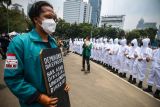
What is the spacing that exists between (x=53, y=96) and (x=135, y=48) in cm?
828

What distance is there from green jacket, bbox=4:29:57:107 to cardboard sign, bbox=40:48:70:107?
0.07m

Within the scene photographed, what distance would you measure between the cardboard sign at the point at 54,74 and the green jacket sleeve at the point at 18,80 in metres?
0.17

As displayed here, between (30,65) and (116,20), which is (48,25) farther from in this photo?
(116,20)

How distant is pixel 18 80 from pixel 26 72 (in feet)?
0.42

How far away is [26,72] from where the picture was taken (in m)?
2.18

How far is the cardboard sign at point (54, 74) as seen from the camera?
7.04 feet

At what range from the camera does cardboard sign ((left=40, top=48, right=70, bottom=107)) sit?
2.15 meters

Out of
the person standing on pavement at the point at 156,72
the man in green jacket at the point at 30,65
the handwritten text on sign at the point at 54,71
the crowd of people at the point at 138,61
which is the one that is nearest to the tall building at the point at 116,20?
the crowd of people at the point at 138,61

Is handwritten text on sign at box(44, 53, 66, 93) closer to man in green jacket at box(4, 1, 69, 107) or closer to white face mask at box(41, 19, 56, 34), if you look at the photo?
man in green jacket at box(4, 1, 69, 107)

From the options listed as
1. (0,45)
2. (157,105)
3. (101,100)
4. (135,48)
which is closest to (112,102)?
(101,100)

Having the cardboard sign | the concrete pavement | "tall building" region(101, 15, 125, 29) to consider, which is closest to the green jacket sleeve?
the cardboard sign

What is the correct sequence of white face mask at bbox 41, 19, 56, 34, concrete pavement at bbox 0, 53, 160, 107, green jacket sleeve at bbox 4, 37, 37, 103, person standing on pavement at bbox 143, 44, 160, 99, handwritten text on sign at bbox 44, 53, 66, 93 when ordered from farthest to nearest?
person standing on pavement at bbox 143, 44, 160, 99, concrete pavement at bbox 0, 53, 160, 107, white face mask at bbox 41, 19, 56, 34, handwritten text on sign at bbox 44, 53, 66, 93, green jacket sleeve at bbox 4, 37, 37, 103

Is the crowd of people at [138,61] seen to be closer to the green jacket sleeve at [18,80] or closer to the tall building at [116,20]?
the green jacket sleeve at [18,80]

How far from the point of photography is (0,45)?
16781 mm
